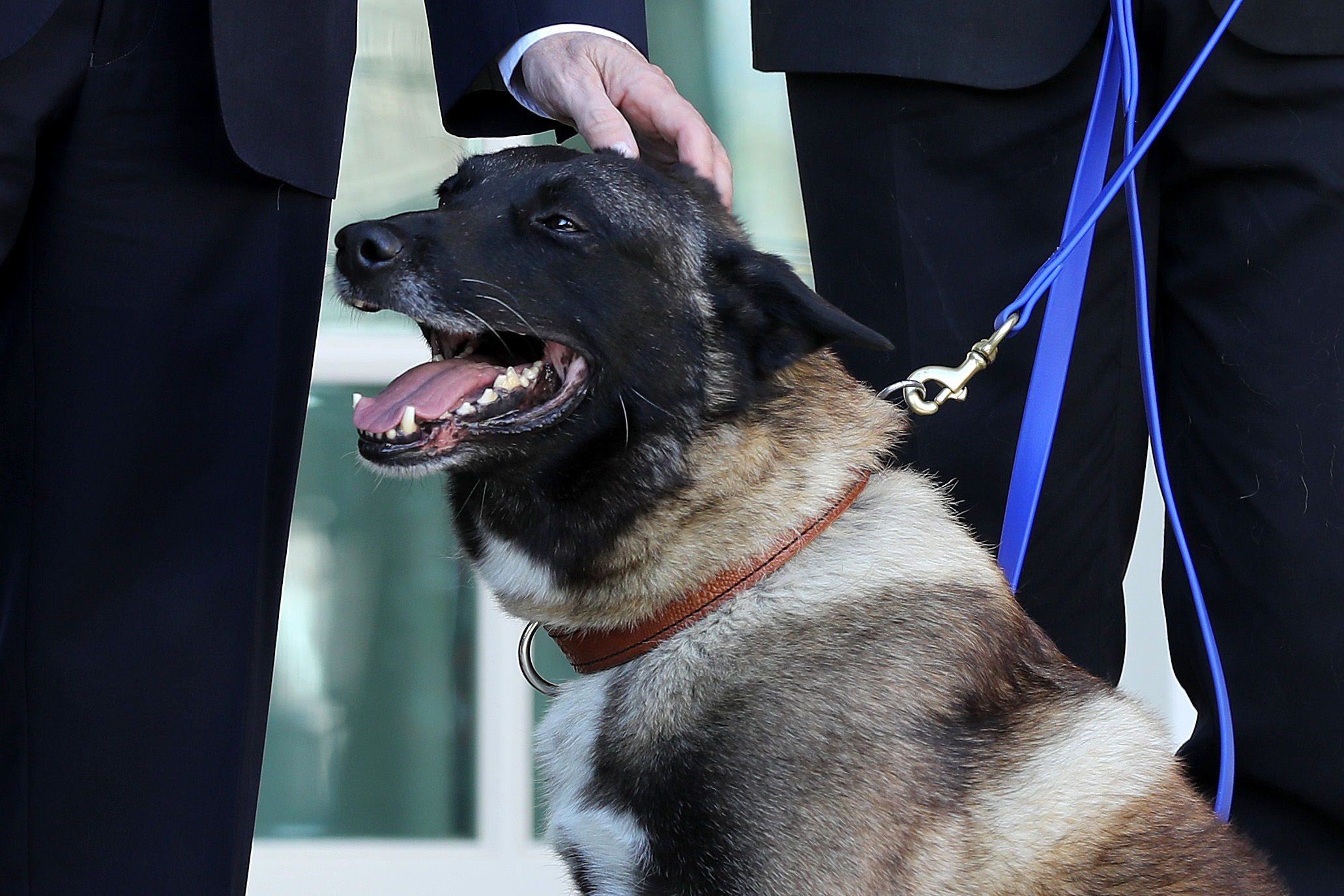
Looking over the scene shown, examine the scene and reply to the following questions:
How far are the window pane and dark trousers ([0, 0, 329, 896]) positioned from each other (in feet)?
5.24

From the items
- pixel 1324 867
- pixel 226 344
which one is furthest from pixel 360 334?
pixel 1324 867

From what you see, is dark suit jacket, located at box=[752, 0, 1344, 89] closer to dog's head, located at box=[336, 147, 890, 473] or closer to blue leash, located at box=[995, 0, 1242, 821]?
blue leash, located at box=[995, 0, 1242, 821]

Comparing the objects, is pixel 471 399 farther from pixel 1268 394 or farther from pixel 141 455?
pixel 1268 394

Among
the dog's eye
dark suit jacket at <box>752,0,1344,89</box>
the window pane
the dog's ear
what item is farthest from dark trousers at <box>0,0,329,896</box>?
the window pane

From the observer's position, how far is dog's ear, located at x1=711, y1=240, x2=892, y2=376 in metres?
1.70

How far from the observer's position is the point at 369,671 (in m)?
3.44

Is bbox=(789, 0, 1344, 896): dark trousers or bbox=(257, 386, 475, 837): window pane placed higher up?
bbox=(789, 0, 1344, 896): dark trousers

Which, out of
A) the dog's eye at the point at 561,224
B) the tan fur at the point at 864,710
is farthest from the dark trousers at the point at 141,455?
the tan fur at the point at 864,710

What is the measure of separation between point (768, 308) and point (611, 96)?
0.46 metres

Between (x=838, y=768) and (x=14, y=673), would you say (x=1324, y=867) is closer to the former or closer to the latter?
(x=838, y=768)

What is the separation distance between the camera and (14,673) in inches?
65.6

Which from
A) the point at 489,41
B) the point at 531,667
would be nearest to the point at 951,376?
the point at 531,667

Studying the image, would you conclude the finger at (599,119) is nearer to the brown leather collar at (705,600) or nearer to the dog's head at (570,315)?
the dog's head at (570,315)

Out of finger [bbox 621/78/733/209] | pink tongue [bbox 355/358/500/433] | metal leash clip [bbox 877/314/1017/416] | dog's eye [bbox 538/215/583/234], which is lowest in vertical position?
metal leash clip [bbox 877/314/1017/416]
